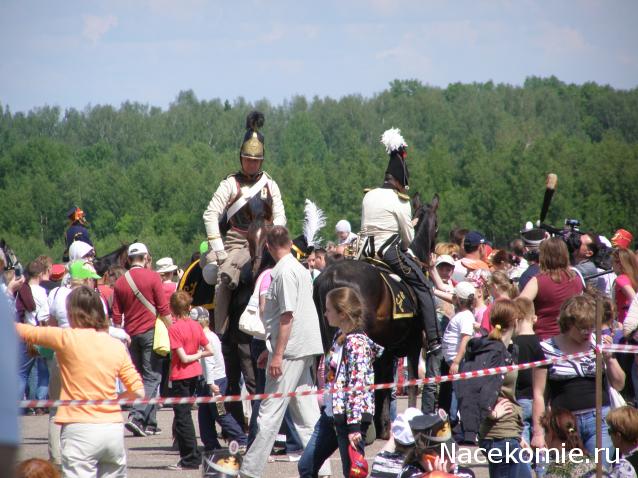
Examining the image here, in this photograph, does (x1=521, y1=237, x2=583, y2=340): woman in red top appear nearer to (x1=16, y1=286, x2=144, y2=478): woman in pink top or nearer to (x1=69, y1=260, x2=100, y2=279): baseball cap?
(x1=16, y1=286, x2=144, y2=478): woman in pink top

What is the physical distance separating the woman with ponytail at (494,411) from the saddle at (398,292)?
3832mm

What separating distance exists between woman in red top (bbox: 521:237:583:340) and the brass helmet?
10.5 feet

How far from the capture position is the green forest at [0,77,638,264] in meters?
77.2

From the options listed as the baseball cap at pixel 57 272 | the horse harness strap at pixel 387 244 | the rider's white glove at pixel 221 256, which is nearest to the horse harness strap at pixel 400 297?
the horse harness strap at pixel 387 244

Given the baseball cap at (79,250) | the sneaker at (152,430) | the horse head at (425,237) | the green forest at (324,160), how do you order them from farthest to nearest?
the green forest at (324,160), the horse head at (425,237), the sneaker at (152,430), the baseball cap at (79,250)

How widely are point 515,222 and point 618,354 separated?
69871 millimetres

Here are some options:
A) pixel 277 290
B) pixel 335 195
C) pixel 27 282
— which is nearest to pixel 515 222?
pixel 335 195

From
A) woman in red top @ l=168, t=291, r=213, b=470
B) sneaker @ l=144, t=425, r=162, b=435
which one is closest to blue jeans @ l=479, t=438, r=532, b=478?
woman in red top @ l=168, t=291, r=213, b=470

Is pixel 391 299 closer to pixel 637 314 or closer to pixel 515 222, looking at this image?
pixel 637 314

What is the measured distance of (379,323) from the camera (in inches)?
419

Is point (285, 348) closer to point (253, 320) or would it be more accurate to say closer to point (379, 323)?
point (253, 320)

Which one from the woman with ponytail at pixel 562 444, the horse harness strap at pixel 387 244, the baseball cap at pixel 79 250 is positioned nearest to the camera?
the woman with ponytail at pixel 562 444

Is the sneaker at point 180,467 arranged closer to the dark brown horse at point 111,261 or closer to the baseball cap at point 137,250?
the baseball cap at point 137,250

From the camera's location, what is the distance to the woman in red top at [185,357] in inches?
359
